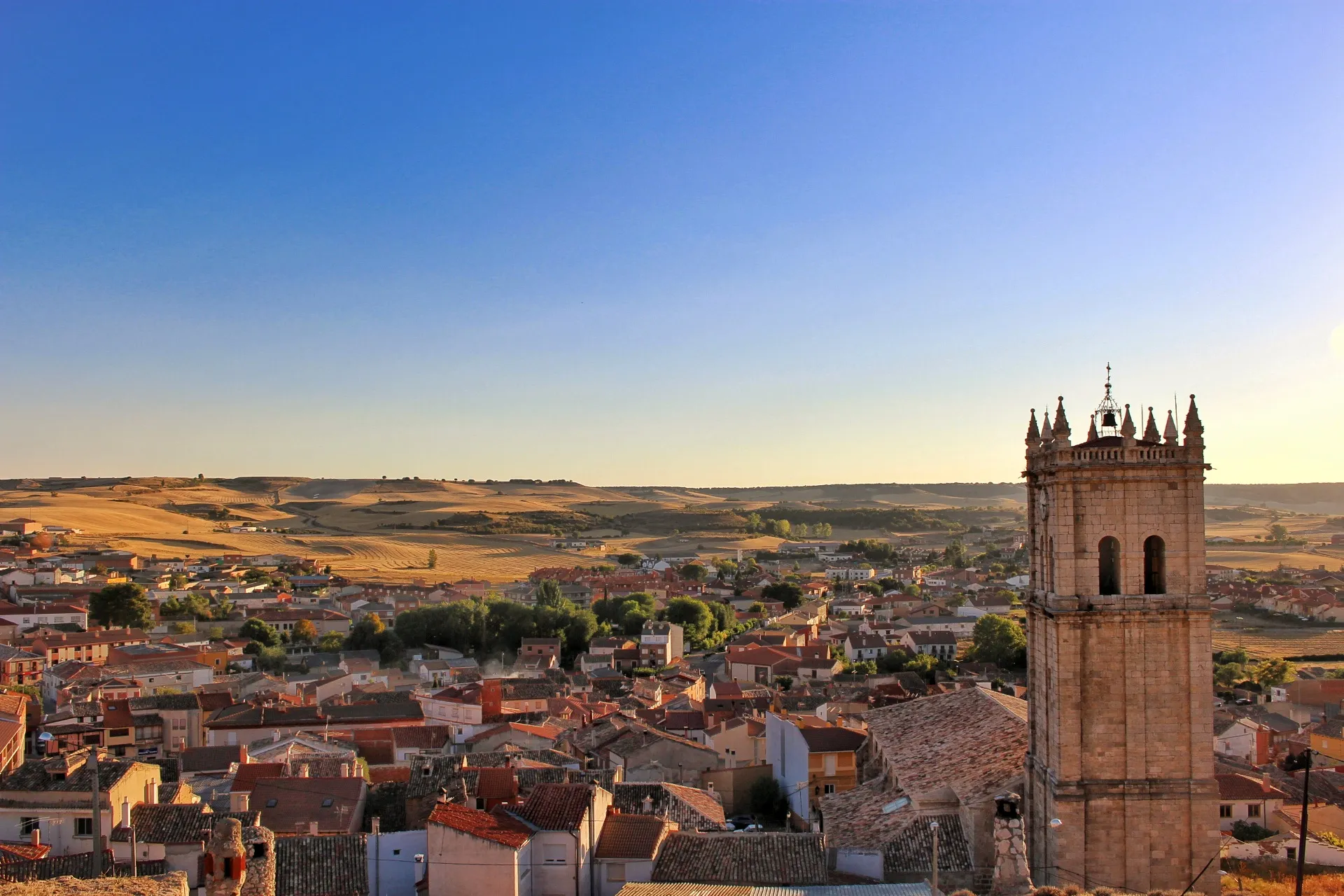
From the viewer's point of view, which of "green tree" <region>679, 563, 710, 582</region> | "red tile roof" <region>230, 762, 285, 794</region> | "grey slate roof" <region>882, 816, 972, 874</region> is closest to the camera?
"grey slate roof" <region>882, 816, 972, 874</region>

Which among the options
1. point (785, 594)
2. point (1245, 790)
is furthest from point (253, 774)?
point (785, 594)

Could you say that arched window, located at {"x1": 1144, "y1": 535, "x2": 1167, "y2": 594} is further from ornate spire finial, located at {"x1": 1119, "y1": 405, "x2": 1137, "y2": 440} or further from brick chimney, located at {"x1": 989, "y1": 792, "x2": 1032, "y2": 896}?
brick chimney, located at {"x1": 989, "y1": 792, "x2": 1032, "y2": 896}

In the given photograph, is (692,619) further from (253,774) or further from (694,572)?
(253,774)

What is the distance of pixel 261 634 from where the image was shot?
66688 millimetres

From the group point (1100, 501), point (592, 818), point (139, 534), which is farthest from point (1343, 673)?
point (139, 534)

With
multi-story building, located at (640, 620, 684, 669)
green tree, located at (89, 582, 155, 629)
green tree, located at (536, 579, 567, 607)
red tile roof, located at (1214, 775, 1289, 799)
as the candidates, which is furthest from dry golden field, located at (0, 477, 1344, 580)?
red tile roof, located at (1214, 775, 1289, 799)

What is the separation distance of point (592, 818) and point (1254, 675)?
45.8 metres

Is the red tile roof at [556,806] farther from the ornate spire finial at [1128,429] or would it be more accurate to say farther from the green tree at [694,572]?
the green tree at [694,572]

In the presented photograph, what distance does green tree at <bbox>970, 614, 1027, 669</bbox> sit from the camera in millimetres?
57875

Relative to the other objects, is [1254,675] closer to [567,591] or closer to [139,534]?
[567,591]

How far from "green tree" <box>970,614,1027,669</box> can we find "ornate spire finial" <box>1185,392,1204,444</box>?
3935 cm

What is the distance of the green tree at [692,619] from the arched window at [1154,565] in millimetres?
55349

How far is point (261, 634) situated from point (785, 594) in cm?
4372

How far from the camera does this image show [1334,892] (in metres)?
19.2
